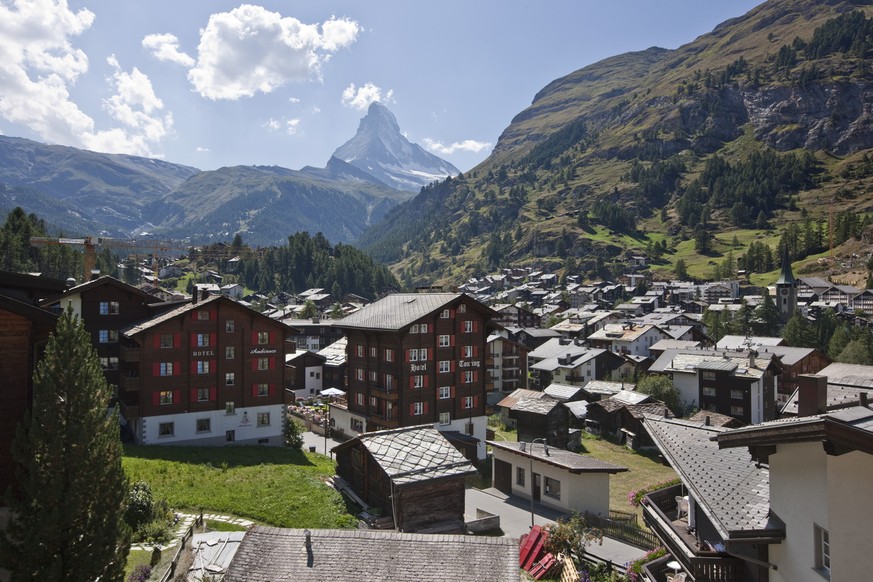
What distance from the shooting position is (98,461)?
1580 cm

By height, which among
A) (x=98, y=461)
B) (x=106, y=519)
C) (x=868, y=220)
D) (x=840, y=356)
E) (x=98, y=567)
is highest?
(x=868, y=220)

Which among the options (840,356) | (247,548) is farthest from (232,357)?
(840,356)

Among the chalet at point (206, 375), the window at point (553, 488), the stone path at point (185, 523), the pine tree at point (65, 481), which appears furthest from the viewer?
the chalet at point (206, 375)

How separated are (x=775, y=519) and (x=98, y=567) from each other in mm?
16111

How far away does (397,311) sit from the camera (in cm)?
5634

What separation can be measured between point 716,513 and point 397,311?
46.0 metres

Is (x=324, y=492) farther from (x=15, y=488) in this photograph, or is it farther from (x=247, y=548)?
(x=15, y=488)

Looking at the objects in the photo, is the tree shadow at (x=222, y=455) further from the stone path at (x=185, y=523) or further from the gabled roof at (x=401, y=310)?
the gabled roof at (x=401, y=310)

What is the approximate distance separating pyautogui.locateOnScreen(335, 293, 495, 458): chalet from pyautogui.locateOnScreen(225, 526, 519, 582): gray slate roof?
33.1m

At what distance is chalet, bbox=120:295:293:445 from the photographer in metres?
46.1

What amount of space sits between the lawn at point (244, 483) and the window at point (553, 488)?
15.0m

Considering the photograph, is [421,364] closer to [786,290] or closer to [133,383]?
[133,383]

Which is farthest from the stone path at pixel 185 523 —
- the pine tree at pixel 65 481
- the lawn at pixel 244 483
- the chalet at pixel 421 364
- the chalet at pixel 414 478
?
the chalet at pixel 421 364

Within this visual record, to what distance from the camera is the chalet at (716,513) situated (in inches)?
432
